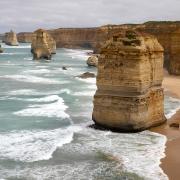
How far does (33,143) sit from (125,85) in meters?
5.41

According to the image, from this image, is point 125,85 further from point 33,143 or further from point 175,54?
point 175,54

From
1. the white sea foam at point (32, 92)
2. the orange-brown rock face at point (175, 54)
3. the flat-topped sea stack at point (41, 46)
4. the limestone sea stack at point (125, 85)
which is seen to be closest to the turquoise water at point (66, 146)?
the limestone sea stack at point (125, 85)

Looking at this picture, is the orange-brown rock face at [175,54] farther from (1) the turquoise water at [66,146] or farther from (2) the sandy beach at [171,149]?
(2) the sandy beach at [171,149]

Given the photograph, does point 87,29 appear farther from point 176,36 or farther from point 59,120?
point 59,120

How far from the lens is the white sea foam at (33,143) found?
1730 cm

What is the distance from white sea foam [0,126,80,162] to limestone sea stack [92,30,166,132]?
209cm

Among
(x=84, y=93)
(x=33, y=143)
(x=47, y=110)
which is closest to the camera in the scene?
(x=33, y=143)

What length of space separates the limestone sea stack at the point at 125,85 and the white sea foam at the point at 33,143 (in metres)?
2.09

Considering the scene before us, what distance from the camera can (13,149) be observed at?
18.2m

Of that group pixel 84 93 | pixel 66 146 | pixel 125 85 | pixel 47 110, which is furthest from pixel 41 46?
pixel 66 146

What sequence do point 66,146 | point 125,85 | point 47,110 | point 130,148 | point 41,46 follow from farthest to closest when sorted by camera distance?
point 41,46 < point 47,110 < point 125,85 < point 66,146 < point 130,148

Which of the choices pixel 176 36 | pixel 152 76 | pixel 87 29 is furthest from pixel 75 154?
pixel 87 29

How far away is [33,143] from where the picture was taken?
19.0m

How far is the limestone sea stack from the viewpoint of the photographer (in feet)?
67.7
